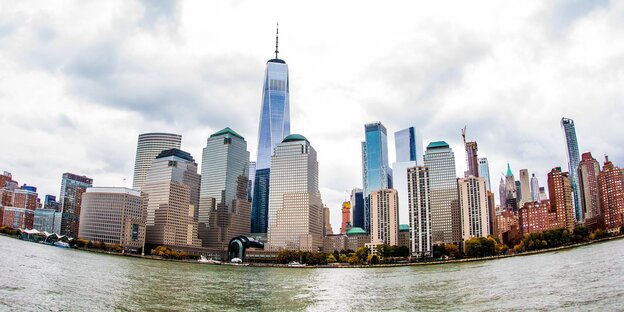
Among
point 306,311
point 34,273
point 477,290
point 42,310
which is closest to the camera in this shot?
point 42,310

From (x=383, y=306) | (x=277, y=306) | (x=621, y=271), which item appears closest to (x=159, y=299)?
(x=277, y=306)

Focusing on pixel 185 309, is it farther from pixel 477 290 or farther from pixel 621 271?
pixel 621 271

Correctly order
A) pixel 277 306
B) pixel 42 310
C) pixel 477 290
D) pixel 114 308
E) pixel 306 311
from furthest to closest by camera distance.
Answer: pixel 477 290, pixel 277 306, pixel 306 311, pixel 114 308, pixel 42 310

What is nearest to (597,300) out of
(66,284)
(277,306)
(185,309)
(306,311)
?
(306,311)

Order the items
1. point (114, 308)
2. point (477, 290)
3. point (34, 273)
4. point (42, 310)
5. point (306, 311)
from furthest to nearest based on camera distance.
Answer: point (34, 273) → point (477, 290) → point (306, 311) → point (114, 308) → point (42, 310)

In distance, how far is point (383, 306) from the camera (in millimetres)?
66188

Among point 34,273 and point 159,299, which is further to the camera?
point 34,273

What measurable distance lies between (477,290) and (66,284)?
214 ft

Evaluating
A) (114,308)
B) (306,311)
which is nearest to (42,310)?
(114,308)

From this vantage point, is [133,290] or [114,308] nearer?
[114,308]

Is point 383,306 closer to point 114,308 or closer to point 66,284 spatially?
point 114,308

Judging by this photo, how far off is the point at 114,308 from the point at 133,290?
20.5 meters

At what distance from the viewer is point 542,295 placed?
63.7 m

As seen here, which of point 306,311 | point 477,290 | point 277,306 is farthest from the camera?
point 477,290
